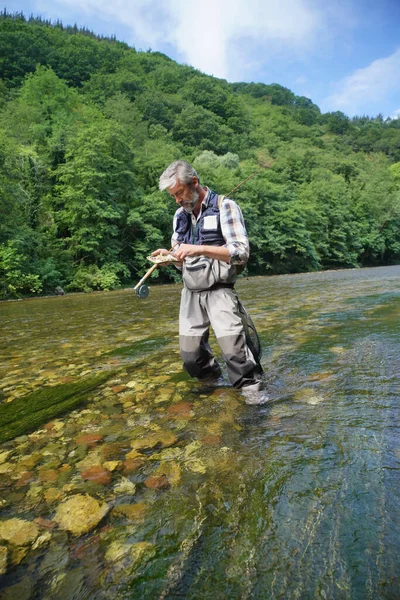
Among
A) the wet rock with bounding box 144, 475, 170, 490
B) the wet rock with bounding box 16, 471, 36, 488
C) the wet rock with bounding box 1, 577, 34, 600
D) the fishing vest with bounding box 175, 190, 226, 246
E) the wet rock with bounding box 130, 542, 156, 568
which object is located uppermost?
the fishing vest with bounding box 175, 190, 226, 246

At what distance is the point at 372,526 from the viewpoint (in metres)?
1.69

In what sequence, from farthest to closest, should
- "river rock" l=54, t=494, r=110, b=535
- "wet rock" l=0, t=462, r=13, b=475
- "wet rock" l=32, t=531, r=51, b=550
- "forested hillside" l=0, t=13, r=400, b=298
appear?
"forested hillside" l=0, t=13, r=400, b=298, "wet rock" l=0, t=462, r=13, b=475, "river rock" l=54, t=494, r=110, b=535, "wet rock" l=32, t=531, r=51, b=550

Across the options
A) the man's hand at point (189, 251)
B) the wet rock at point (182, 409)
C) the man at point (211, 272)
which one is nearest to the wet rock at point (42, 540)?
the wet rock at point (182, 409)

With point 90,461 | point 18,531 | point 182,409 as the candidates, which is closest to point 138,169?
point 182,409

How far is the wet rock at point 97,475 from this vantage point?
2.28 meters

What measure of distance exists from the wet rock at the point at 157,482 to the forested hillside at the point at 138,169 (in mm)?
3782

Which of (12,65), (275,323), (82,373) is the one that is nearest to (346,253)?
(275,323)

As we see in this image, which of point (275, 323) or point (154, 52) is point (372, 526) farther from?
point (154, 52)

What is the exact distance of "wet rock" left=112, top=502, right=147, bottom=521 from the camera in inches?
75.0

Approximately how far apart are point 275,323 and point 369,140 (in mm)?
137696

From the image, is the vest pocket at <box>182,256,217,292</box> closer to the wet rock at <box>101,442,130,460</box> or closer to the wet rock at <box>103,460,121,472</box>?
the wet rock at <box>101,442,130,460</box>

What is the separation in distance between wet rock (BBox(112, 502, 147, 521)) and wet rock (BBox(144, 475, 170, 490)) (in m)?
0.16

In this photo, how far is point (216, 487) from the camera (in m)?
2.09

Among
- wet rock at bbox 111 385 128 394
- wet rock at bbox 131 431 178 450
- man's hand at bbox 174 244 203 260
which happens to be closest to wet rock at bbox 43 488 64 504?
wet rock at bbox 131 431 178 450
